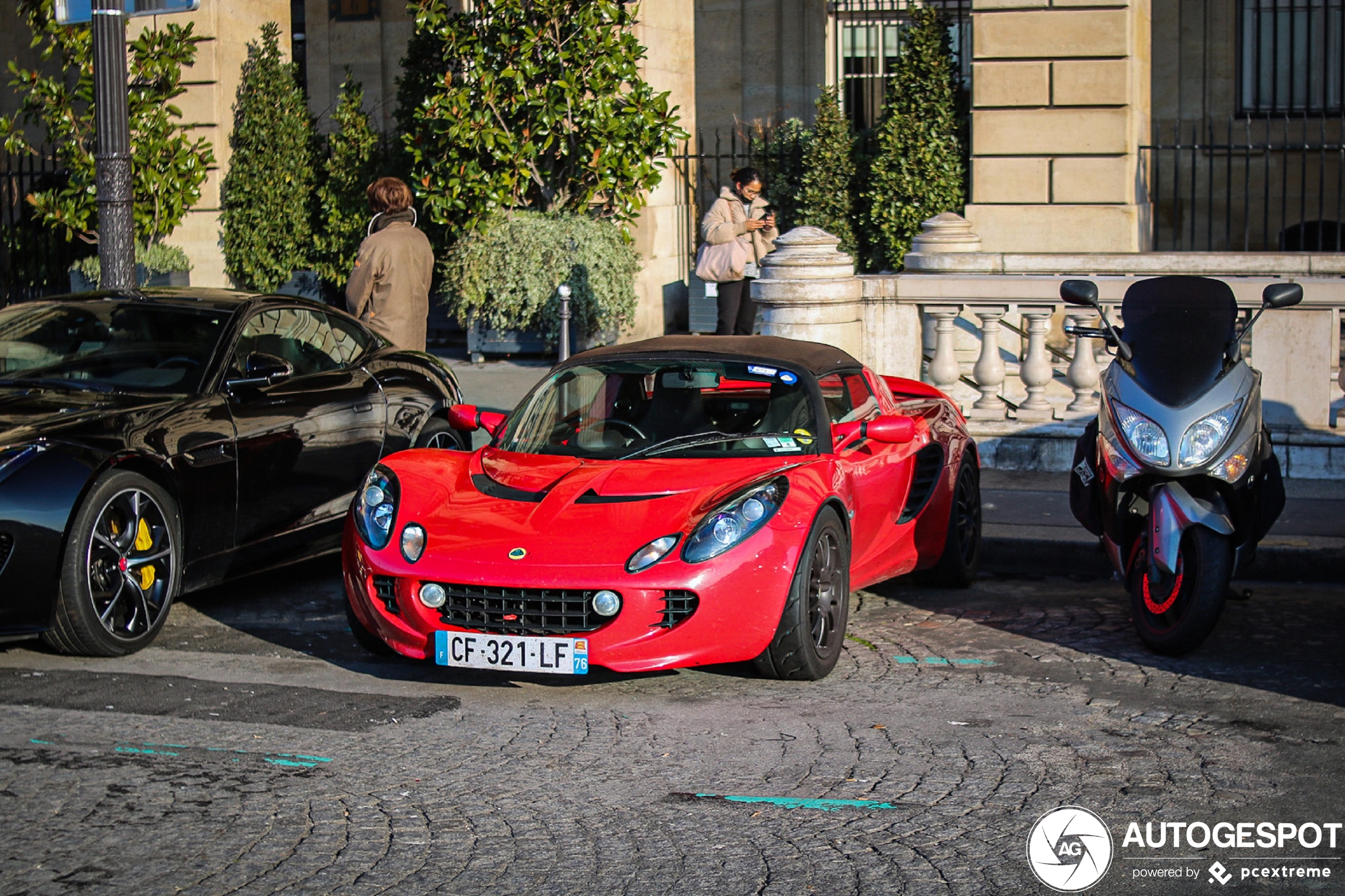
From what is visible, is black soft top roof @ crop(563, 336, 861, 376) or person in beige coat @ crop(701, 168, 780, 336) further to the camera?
person in beige coat @ crop(701, 168, 780, 336)

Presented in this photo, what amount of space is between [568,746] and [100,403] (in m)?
2.88

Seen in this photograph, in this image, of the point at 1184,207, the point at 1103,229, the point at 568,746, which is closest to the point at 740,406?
the point at 568,746

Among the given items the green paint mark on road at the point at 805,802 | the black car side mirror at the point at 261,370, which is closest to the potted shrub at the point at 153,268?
the black car side mirror at the point at 261,370

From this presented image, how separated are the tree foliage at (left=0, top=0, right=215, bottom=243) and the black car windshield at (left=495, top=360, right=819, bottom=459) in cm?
1117

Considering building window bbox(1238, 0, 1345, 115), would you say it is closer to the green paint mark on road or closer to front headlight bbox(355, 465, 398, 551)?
front headlight bbox(355, 465, 398, 551)

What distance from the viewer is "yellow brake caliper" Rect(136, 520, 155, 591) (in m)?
6.65

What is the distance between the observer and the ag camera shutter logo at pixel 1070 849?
4.23 metres

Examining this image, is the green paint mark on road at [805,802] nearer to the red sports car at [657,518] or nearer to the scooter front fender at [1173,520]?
the red sports car at [657,518]

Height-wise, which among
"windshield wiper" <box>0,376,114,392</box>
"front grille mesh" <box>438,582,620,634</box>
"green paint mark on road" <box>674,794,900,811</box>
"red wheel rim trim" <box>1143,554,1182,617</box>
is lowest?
"green paint mark on road" <box>674,794,900,811</box>

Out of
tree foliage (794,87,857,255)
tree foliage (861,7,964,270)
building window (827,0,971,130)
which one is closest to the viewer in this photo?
tree foliage (861,7,964,270)

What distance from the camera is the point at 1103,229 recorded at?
1486 cm

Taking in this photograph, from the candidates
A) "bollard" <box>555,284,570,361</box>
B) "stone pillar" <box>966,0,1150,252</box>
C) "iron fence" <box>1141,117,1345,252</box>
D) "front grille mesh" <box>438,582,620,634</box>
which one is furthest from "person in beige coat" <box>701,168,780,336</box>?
"front grille mesh" <box>438,582,620,634</box>

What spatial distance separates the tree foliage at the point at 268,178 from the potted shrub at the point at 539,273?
8.54 feet

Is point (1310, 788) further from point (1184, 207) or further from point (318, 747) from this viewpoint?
point (1184, 207)
